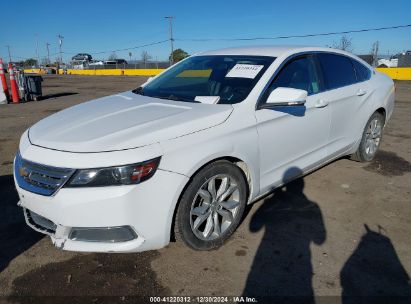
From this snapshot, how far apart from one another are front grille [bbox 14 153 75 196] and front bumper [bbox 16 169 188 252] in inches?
1.8

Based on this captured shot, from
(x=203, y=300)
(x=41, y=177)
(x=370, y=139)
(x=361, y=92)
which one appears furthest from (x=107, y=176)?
(x=370, y=139)

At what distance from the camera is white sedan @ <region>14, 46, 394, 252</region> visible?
2.40 meters

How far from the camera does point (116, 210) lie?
2373 mm

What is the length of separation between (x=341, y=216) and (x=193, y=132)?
74.0 inches

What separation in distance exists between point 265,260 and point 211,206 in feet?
1.98

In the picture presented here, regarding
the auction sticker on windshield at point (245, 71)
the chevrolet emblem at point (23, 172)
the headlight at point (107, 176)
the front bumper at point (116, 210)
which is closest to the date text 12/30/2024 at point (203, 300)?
the front bumper at point (116, 210)

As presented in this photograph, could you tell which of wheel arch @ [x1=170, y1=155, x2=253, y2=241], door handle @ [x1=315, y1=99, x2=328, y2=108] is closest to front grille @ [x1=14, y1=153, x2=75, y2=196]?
wheel arch @ [x1=170, y1=155, x2=253, y2=241]

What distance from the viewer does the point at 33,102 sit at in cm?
1291

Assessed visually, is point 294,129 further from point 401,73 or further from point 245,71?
point 401,73

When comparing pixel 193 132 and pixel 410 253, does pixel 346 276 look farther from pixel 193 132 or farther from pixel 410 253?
pixel 193 132

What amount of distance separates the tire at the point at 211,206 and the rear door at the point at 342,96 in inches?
61.9

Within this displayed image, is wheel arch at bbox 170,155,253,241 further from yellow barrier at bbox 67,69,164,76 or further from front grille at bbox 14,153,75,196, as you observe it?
yellow barrier at bbox 67,69,164,76

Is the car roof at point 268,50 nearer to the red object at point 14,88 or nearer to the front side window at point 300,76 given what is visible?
the front side window at point 300,76

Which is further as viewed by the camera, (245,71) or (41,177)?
(245,71)
